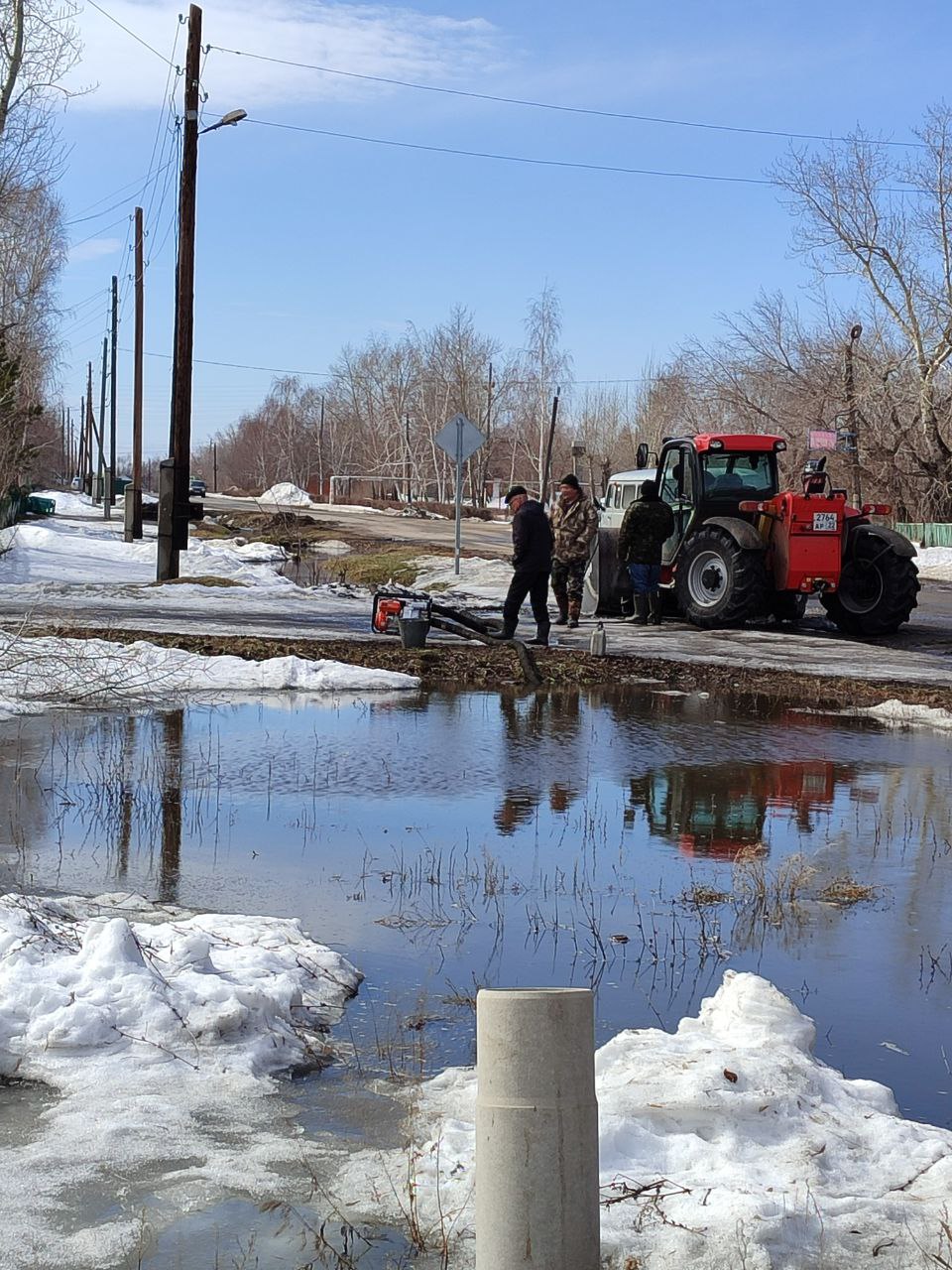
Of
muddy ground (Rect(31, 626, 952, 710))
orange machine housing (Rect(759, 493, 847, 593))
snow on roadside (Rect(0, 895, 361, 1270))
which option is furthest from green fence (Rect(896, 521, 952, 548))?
snow on roadside (Rect(0, 895, 361, 1270))

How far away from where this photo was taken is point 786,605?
69.1 ft

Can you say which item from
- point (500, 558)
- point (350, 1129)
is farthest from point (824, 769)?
point (500, 558)

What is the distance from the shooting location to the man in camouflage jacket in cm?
1991

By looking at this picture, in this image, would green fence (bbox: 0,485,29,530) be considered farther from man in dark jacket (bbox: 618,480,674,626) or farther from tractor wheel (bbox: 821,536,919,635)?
tractor wheel (bbox: 821,536,919,635)

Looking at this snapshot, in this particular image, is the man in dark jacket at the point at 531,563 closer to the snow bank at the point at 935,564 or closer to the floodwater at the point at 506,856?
the floodwater at the point at 506,856

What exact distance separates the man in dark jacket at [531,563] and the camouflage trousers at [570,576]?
2245 millimetres

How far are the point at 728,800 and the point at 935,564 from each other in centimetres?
3131

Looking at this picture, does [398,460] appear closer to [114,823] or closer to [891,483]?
[891,483]

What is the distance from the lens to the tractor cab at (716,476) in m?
20.6

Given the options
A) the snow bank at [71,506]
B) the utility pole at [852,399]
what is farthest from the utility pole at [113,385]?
the utility pole at [852,399]

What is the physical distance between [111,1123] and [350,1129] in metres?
0.66

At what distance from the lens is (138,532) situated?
4225 centimetres

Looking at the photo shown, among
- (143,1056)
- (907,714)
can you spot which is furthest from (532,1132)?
(907,714)

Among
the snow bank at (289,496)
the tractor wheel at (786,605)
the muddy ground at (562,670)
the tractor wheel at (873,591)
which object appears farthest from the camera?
the snow bank at (289,496)
